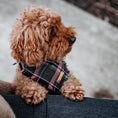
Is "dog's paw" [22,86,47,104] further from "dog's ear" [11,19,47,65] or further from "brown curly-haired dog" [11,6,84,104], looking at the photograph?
"dog's ear" [11,19,47,65]

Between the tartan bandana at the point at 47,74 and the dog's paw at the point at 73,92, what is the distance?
71mm

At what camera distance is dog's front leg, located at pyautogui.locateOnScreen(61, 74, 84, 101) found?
3.18ft

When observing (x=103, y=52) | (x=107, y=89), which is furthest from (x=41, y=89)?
(x=103, y=52)

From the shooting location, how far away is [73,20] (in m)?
3.32

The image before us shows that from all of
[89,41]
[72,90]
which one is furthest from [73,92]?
[89,41]

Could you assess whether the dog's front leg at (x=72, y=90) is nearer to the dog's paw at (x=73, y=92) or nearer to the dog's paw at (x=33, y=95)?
the dog's paw at (x=73, y=92)

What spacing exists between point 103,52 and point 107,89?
80 centimetres

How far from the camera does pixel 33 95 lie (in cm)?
98

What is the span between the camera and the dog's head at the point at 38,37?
1.01 meters

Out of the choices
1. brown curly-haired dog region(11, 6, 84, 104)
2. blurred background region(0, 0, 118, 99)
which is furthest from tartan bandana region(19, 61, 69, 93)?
blurred background region(0, 0, 118, 99)

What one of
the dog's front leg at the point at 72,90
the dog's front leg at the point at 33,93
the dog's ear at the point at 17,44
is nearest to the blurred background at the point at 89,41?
the dog's ear at the point at 17,44

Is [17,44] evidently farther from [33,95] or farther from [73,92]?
[73,92]

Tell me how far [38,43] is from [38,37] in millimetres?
41

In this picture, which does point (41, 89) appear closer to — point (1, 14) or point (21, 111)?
point (21, 111)
